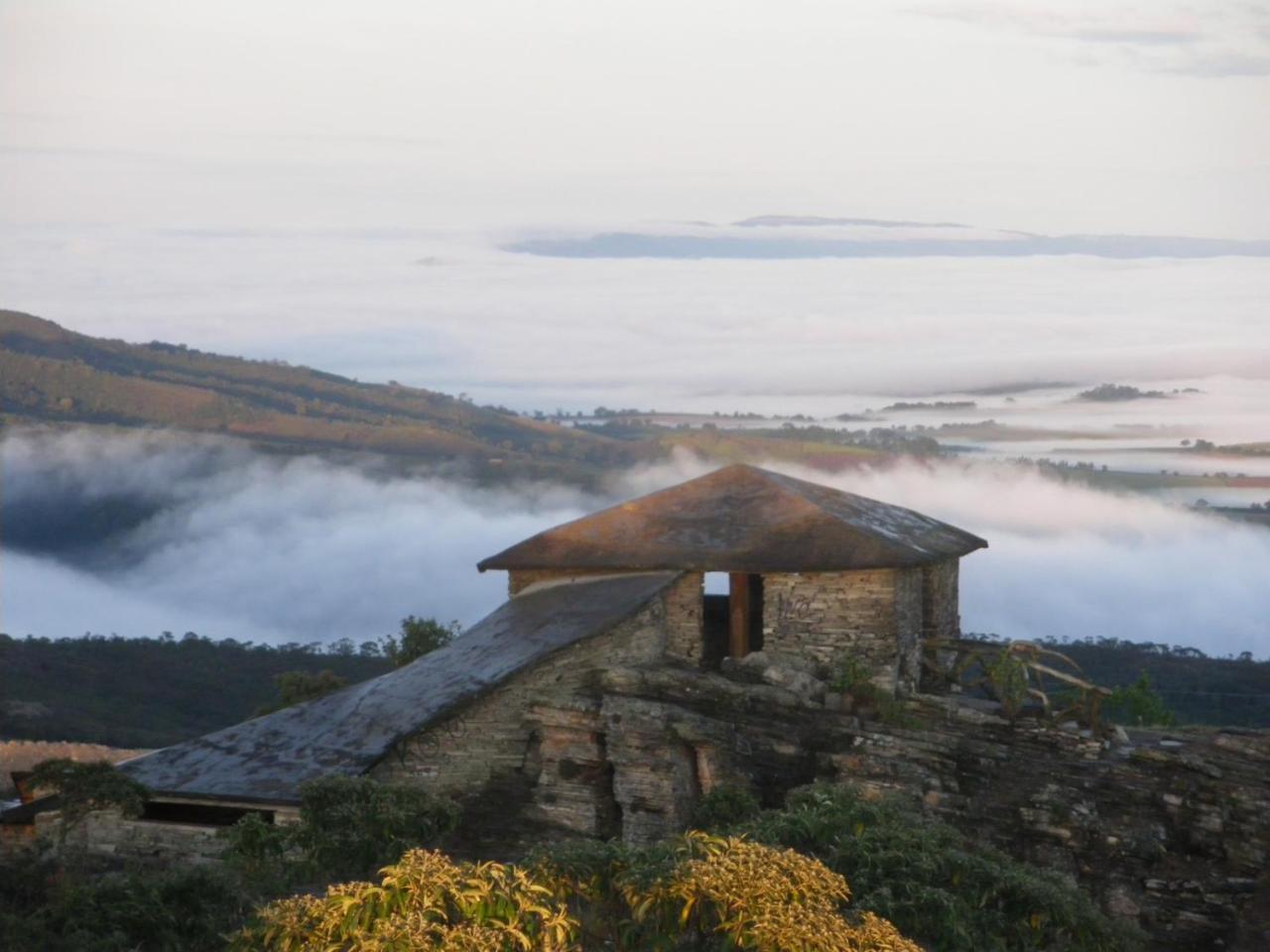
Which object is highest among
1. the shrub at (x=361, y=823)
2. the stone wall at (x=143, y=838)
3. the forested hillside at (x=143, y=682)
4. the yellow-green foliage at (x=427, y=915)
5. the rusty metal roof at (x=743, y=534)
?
the rusty metal roof at (x=743, y=534)

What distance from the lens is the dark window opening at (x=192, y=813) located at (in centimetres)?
2202

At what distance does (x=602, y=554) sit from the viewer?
2516 cm

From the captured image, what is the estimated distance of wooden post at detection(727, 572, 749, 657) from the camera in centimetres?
2495

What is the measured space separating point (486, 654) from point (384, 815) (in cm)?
523

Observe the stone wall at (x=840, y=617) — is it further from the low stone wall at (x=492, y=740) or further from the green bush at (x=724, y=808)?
the green bush at (x=724, y=808)

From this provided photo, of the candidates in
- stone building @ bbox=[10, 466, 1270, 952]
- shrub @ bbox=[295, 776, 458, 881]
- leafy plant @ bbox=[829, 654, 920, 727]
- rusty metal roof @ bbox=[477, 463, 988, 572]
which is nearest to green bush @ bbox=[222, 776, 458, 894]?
shrub @ bbox=[295, 776, 458, 881]

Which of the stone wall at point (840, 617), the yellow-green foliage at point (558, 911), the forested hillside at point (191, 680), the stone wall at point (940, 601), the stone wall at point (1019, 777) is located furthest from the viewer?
the forested hillside at point (191, 680)

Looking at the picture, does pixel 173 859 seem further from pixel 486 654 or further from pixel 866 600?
pixel 866 600

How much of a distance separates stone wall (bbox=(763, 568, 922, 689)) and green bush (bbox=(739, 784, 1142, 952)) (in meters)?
6.67

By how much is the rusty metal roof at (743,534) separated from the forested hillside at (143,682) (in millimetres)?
19920

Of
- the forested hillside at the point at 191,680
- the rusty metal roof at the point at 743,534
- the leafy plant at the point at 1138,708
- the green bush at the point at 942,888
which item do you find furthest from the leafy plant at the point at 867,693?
the forested hillside at the point at 191,680

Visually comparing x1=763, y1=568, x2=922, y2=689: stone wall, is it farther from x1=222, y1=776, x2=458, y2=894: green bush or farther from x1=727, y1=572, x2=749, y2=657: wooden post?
x1=222, y1=776, x2=458, y2=894: green bush

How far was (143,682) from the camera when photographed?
56.4m

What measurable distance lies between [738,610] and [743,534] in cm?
102
